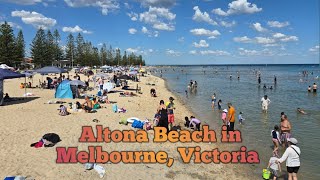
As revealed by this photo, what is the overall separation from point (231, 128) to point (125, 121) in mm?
4785

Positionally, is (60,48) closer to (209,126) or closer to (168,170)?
(209,126)

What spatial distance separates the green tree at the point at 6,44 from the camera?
203ft

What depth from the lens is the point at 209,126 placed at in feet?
53.0

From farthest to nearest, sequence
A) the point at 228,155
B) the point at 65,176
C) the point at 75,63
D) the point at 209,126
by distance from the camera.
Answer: the point at 75,63 < the point at 209,126 < the point at 228,155 < the point at 65,176

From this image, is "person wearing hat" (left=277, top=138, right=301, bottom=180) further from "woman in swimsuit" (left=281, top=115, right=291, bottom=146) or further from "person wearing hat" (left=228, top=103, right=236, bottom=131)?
"person wearing hat" (left=228, top=103, right=236, bottom=131)

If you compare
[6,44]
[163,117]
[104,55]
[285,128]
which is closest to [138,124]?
[163,117]

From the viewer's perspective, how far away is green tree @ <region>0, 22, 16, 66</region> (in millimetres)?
61812

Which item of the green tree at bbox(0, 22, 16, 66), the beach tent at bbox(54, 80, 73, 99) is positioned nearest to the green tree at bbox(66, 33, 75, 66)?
the green tree at bbox(0, 22, 16, 66)

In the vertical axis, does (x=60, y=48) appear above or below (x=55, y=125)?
above

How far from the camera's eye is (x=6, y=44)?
62219 millimetres

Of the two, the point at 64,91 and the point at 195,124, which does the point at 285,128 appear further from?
the point at 64,91

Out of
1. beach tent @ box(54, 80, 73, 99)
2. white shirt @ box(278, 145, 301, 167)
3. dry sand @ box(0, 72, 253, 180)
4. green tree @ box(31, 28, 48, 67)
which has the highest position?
green tree @ box(31, 28, 48, 67)

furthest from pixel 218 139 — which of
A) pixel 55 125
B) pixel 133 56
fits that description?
pixel 133 56

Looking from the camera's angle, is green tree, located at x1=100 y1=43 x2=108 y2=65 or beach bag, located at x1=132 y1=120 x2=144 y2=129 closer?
beach bag, located at x1=132 y1=120 x2=144 y2=129
